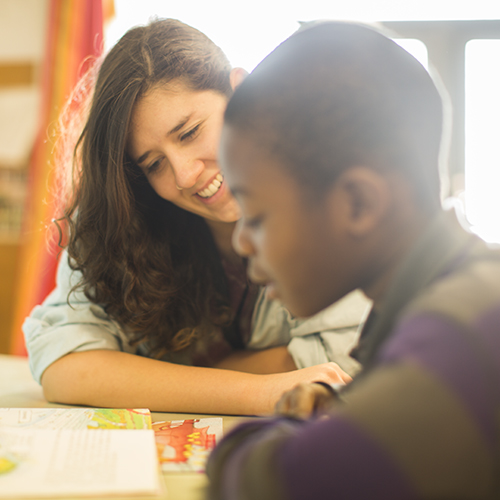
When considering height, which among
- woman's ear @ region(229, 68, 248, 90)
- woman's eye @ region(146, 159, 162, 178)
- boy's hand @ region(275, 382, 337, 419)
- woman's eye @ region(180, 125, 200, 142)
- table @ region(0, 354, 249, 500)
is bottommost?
table @ region(0, 354, 249, 500)

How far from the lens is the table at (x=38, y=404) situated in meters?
0.46

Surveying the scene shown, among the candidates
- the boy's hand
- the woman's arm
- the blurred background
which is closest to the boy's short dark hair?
the boy's hand

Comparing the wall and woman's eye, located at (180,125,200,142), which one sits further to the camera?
the wall

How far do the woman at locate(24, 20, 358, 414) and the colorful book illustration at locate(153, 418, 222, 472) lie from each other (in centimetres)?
8

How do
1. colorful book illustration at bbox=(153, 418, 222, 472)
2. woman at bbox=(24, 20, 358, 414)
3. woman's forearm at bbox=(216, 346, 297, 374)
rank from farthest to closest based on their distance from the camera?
1. woman's forearm at bbox=(216, 346, 297, 374)
2. woman at bbox=(24, 20, 358, 414)
3. colorful book illustration at bbox=(153, 418, 222, 472)

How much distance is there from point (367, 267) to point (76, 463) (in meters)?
0.32

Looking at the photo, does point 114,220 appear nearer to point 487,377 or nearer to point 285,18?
point 487,377

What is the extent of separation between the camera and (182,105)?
2.84 feet

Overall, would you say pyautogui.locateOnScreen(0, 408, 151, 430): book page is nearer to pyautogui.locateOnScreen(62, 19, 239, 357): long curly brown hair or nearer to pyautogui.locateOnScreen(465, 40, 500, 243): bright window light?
pyautogui.locateOnScreen(62, 19, 239, 357): long curly brown hair

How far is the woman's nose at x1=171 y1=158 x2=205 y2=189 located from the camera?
858mm

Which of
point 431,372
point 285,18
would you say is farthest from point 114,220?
point 285,18

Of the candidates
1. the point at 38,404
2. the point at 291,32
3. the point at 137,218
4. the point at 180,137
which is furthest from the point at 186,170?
the point at 291,32

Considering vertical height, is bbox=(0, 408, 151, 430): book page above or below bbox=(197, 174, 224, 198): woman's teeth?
below

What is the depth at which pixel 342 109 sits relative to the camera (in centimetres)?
38
